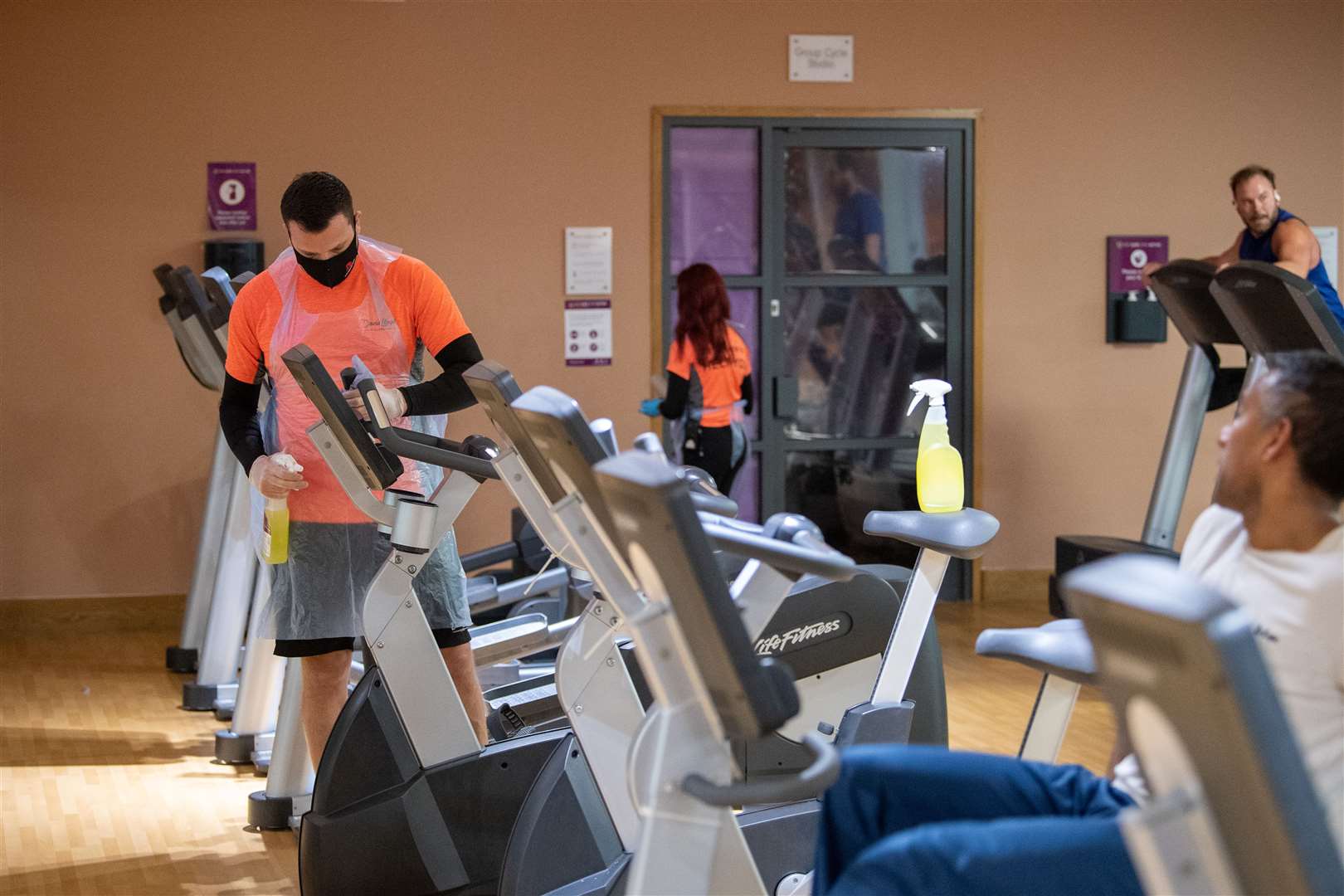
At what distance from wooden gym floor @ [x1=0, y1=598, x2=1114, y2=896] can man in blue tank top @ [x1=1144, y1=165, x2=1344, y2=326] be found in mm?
1632

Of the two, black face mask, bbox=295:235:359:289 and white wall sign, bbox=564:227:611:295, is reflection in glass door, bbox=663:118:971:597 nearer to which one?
white wall sign, bbox=564:227:611:295

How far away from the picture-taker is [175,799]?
3914mm

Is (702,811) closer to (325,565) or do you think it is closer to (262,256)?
(325,565)

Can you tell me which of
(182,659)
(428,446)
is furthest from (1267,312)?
(182,659)

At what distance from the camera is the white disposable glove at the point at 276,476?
9.69 feet

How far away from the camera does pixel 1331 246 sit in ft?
23.4

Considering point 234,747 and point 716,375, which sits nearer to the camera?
point 234,747

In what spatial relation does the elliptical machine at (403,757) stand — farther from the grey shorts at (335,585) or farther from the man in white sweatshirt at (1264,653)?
the man in white sweatshirt at (1264,653)

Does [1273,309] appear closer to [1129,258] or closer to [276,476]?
[1129,258]

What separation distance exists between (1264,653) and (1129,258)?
586 cm

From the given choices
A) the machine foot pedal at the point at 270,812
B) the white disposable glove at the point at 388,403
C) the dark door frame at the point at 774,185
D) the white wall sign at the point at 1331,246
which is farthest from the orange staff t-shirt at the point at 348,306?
the white wall sign at the point at 1331,246

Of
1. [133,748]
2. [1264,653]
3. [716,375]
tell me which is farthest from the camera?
[716,375]

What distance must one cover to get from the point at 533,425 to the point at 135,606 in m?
5.22

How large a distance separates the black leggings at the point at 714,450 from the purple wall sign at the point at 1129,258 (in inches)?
84.3
